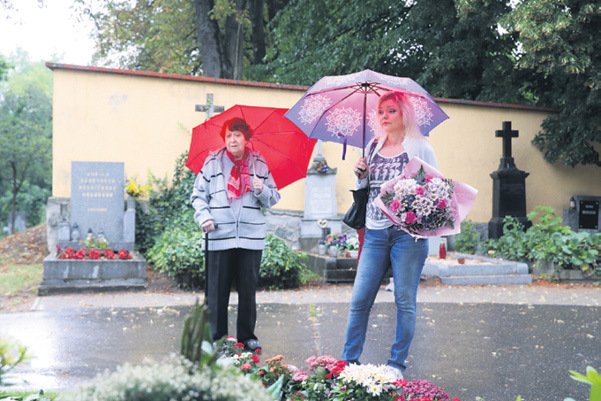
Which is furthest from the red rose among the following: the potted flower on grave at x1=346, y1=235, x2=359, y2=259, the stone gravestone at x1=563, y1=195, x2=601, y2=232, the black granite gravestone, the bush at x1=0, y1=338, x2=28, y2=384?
the stone gravestone at x1=563, y1=195, x2=601, y2=232

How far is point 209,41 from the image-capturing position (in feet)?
60.0

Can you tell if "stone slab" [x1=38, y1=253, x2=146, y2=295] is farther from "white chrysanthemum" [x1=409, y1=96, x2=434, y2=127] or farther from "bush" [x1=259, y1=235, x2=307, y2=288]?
"white chrysanthemum" [x1=409, y1=96, x2=434, y2=127]

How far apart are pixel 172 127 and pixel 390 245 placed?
10312mm

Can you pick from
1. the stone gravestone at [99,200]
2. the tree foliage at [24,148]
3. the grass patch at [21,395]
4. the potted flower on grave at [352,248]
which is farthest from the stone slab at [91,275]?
the tree foliage at [24,148]

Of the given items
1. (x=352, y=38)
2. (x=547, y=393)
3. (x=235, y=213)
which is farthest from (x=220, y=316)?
(x=352, y=38)

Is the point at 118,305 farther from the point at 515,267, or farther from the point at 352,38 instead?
the point at 352,38

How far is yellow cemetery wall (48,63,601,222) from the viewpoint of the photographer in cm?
1383

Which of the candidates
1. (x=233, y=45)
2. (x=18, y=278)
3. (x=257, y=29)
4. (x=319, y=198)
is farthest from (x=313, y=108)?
(x=257, y=29)

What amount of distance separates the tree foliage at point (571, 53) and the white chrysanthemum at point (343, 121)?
8.66 m

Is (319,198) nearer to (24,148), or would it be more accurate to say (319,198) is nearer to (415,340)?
(415,340)

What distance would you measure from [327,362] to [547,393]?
1.87 m

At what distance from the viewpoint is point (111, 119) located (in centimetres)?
1404

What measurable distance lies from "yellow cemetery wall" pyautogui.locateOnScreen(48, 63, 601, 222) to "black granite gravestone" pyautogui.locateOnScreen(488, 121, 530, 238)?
576mm

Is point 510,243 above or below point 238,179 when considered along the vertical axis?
below
